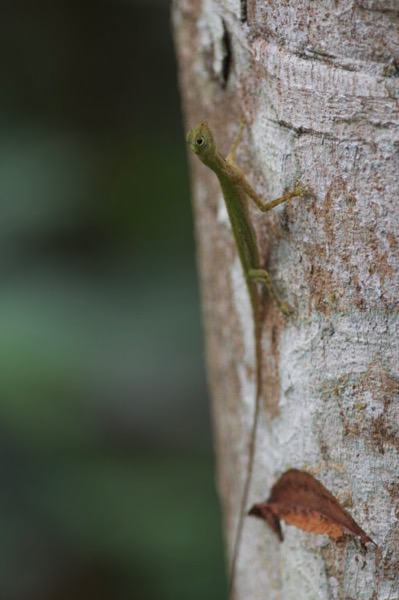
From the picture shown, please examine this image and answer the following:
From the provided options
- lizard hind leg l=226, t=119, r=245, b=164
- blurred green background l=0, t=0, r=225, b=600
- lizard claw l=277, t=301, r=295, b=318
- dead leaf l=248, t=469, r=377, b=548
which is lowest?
blurred green background l=0, t=0, r=225, b=600

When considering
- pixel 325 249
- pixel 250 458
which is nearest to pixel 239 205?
pixel 325 249

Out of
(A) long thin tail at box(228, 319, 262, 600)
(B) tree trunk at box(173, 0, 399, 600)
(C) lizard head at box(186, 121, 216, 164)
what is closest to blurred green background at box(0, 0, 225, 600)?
(A) long thin tail at box(228, 319, 262, 600)

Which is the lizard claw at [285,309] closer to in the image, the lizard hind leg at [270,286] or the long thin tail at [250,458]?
the lizard hind leg at [270,286]

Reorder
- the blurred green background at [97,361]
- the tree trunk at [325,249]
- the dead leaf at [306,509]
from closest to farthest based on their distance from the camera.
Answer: the tree trunk at [325,249] → the dead leaf at [306,509] → the blurred green background at [97,361]

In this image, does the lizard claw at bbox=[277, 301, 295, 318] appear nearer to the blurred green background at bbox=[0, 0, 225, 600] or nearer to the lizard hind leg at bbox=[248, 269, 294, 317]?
the lizard hind leg at bbox=[248, 269, 294, 317]

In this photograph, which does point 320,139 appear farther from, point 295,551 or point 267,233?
point 295,551

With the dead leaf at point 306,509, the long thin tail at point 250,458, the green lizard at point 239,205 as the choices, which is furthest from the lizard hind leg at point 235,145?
the dead leaf at point 306,509

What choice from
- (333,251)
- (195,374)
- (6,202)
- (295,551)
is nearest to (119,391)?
(195,374)
